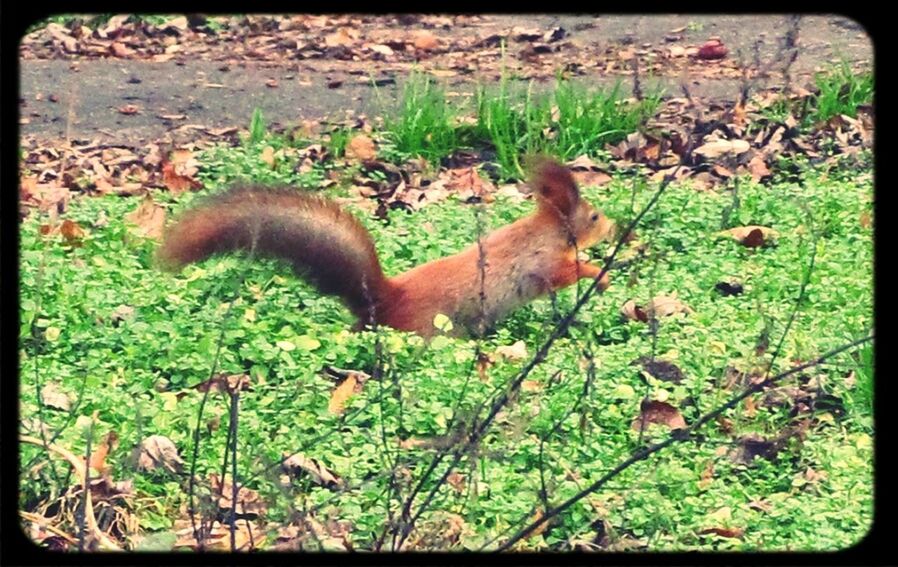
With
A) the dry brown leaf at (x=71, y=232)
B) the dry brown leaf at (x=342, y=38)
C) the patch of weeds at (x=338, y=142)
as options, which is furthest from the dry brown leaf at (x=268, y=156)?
the dry brown leaf at (x=342, y=38)

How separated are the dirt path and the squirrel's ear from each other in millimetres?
2053

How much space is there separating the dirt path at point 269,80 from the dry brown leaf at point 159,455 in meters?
3.39

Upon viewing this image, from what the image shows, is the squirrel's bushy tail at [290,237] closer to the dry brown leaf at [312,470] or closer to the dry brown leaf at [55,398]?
the dry brown leaf at [55,398]

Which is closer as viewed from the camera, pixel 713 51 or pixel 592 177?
pixel 592 177

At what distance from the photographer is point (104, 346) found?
13.8 feet

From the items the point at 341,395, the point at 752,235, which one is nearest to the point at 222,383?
the point at 341,395

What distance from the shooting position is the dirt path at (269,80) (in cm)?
712

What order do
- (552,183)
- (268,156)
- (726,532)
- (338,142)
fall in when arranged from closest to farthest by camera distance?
1. (726,532)
2. (552,183)
3. (268,156)
4. (338,142)

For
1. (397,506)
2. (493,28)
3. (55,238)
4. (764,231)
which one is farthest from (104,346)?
(493,28)

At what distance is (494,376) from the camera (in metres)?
4.04

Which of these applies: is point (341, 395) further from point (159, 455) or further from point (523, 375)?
point (523, 375)

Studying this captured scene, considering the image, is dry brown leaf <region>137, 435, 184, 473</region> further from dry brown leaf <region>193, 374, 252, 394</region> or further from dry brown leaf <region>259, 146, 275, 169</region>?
dry brown leaf <region>259, 146, 275, 169</region>

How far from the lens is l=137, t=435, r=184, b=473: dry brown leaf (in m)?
3.43

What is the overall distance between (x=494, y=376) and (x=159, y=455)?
105 centimetres
